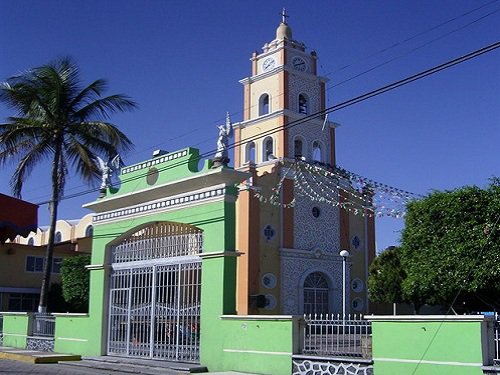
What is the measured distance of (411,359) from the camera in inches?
426

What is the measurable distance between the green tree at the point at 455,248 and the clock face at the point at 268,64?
45.7 feet

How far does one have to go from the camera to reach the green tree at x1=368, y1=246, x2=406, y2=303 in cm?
2764

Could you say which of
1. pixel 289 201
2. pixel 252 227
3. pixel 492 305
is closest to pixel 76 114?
pixel 252 227

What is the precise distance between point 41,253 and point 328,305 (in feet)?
49.1

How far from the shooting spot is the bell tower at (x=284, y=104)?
32812 mm

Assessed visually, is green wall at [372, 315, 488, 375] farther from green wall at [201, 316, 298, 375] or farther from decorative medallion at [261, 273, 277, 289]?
decorative medallion at [261, 273, 277, 289]

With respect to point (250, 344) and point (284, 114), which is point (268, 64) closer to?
point (284, 114)

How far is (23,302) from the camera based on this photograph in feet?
108

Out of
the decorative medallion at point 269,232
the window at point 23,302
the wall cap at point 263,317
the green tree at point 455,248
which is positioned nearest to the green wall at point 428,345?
the wall cap at point 263,317

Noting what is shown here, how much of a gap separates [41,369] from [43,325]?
5342mm

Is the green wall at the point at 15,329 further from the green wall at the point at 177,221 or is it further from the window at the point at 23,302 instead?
the window at the point at 23,302

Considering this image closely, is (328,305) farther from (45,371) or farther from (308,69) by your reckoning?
(45,371)

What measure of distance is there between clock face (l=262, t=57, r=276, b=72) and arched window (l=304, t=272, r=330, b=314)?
10795 millimetres

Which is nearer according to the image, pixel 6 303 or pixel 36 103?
pixel 36 103
